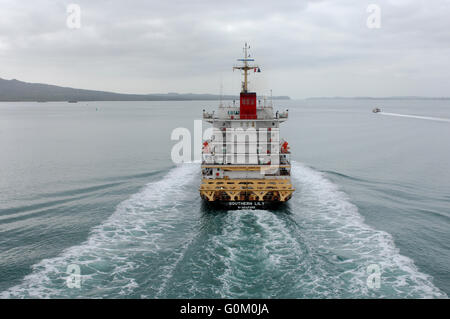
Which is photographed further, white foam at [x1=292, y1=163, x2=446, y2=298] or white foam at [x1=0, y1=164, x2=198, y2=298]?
white foam at [x1=292, y1=163, x2=446, y2=298]

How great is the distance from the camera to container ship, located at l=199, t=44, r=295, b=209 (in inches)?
914

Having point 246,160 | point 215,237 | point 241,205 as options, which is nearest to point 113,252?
point 215,237

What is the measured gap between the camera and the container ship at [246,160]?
914 inches

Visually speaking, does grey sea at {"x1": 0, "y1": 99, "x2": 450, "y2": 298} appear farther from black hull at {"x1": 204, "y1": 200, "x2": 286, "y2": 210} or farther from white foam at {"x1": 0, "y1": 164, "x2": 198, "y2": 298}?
black hull at {"x1": 204, "y1": 200, "x2": 286, "y2": 210}

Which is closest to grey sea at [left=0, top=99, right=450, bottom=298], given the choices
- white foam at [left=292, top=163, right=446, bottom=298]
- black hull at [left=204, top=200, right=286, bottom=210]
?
white foam at [left=292, top=163, right=446, bottom=298]

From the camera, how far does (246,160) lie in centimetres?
2644

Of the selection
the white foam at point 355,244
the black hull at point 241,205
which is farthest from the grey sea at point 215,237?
the black hull at point 241,205

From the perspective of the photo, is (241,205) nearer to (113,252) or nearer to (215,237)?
(215,237)

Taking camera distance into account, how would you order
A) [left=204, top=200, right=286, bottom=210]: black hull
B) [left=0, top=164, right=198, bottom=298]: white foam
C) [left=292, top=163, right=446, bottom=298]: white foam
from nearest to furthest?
[left=0, top=164, right=198, bottom=298]: white foam < [left=292, top=163, right=446, bottom=298]: white foam < [left=204, top=200, right=286, bottom=210]: black hull

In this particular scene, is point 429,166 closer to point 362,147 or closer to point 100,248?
point 362,147

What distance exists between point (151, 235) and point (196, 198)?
7869 millimetres

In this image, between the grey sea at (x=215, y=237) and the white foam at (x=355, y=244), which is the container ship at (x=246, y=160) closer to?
the grey sea at (x=215, y=237)
